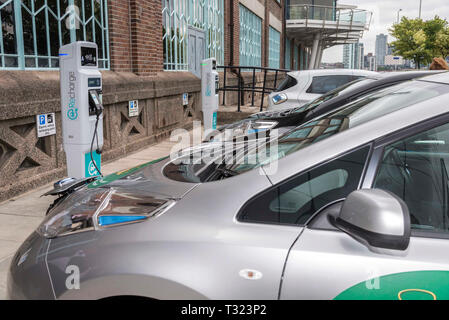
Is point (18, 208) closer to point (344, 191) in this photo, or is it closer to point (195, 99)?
point (344, 191)

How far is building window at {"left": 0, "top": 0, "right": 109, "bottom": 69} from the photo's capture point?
5797mm

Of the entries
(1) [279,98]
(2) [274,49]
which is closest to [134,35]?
(1) [279,98]

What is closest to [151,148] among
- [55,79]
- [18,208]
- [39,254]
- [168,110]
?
[168,110]

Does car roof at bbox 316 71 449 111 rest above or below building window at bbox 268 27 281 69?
below

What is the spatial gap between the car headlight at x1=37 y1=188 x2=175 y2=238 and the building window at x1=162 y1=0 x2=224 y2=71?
8.81 metres

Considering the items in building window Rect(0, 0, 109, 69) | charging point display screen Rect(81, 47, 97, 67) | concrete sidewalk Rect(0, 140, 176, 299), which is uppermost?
building window Rect(0, 0, 109, 69)

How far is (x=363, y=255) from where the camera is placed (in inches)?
65.4

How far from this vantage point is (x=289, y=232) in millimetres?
1773

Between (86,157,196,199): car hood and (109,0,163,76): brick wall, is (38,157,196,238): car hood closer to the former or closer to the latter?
(86,157,196,199): car hood

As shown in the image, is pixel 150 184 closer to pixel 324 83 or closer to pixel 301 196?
pixel 301 196

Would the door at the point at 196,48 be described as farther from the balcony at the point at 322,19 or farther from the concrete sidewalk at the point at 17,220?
the balcony at the point at 322,19

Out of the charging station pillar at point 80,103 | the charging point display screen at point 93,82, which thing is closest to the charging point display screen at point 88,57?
the charging station pillar at point 80,103

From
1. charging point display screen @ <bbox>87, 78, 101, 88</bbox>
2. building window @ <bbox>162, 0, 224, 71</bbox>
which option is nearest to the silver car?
charging point display screen @ <bbox>87, 78, 101, 88</bbox>
